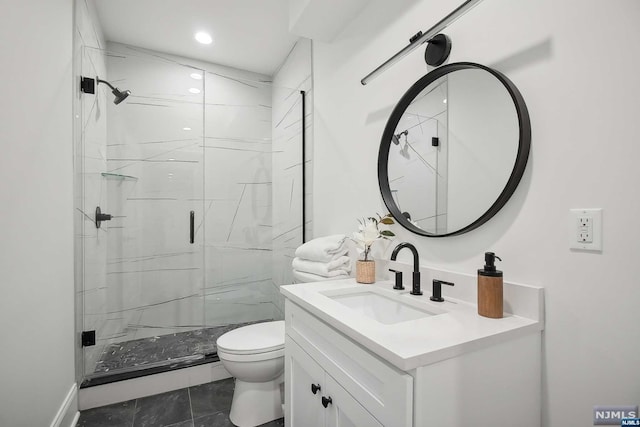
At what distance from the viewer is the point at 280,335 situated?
1.80m

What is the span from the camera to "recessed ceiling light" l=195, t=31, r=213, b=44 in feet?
8.11

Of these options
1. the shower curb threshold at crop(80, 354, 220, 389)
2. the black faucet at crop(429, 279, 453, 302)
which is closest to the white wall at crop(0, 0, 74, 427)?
the shower curb threshold at crop(80, 354, 220, 389)

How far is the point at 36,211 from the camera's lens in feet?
4.15

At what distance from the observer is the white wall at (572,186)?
77 centimetres

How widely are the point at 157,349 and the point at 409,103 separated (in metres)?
2.34

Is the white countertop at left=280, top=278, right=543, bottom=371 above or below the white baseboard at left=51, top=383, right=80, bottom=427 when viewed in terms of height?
above

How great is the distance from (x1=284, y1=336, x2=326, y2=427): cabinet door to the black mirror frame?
708 mm

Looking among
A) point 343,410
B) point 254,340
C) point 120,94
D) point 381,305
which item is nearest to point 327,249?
point 381,305

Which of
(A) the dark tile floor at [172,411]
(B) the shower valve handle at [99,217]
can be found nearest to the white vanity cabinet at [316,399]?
(A) the dark tile floor at [172,411]

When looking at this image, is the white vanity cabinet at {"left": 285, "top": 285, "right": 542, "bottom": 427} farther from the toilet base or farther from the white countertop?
the toilet base

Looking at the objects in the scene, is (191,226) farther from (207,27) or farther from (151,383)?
(207,27)

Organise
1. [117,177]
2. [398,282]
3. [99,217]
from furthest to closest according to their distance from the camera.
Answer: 1. [117,177]
2. [99,217]
3. [398,282]

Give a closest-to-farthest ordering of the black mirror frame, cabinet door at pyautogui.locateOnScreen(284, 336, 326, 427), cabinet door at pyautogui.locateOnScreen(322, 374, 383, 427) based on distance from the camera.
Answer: cabinet door at pyautogui.locateOnScreen(322, 374, 383, 427) < the black mirror frame < cabinet door at pyautogui.locateOnScreen(284, 336, 326, 427)

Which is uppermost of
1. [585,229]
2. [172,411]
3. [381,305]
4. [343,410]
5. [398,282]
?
[585,229]
